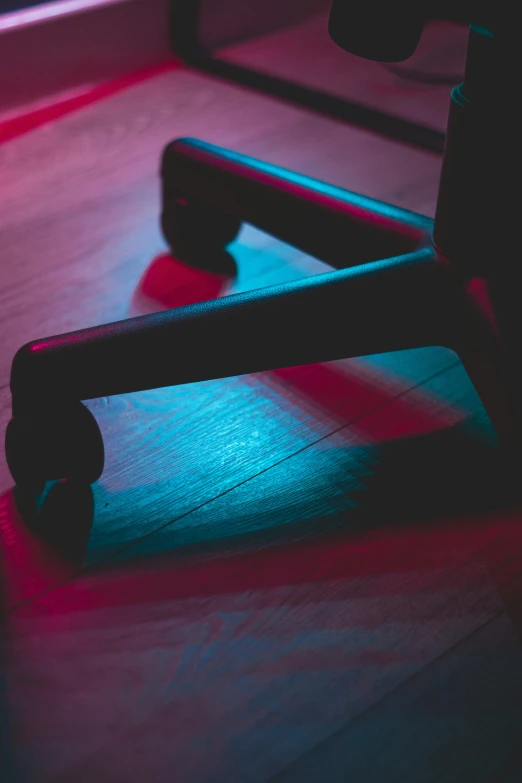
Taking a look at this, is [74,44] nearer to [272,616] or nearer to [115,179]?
[115,179]

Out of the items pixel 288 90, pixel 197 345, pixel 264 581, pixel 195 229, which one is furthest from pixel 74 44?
pixel 264 581

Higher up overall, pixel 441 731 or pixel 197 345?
pixel 197 345

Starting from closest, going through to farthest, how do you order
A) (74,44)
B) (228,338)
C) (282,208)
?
(228,338) < (282,208) < (74,44)

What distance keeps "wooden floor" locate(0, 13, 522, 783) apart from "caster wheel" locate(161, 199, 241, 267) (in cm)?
5

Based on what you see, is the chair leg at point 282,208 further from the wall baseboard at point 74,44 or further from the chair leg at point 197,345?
the wall baseboard at point 74,44

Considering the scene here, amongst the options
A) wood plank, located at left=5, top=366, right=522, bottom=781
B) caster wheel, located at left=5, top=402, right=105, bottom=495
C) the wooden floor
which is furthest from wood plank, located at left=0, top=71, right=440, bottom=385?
wood plank, located at left=5, top=366, right=522, bottom=781

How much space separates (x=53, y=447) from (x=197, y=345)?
0.13 m

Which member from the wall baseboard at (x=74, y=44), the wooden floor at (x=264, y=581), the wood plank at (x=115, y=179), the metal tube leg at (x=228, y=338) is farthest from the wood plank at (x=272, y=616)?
the wall baseboard at (x=74, y=44)

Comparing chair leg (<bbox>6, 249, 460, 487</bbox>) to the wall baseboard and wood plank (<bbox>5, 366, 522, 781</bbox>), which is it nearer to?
wood plank (<bbox>5, 366, 522, 781</bbox>)

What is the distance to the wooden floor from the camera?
0.49 m

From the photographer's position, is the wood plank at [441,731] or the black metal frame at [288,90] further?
the black metal frame at [288,90]

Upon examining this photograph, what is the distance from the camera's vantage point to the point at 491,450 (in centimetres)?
70

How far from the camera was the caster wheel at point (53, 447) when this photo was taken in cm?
60

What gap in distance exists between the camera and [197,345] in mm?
597
